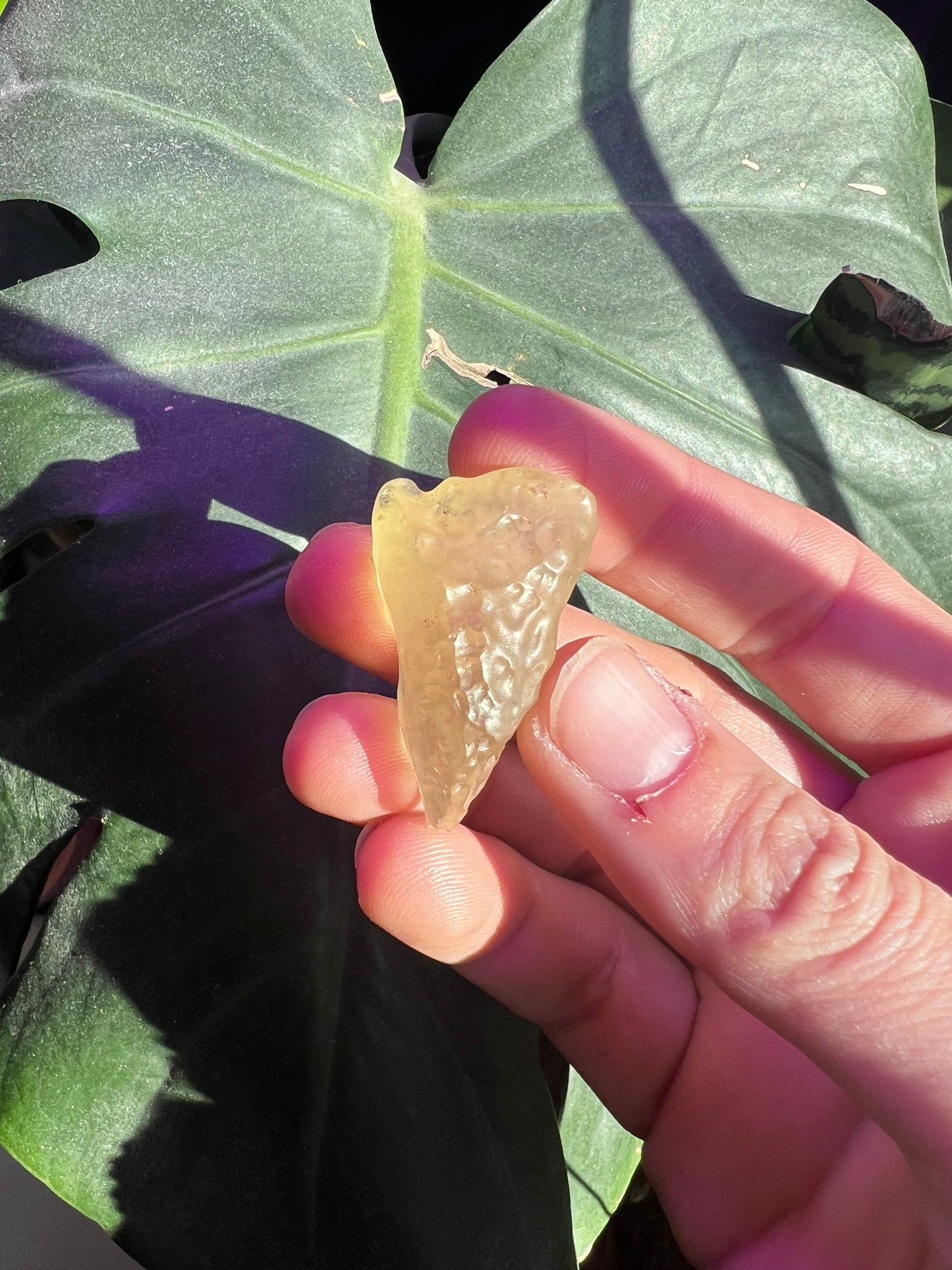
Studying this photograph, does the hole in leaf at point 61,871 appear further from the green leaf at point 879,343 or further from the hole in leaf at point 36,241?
the green leaf at point 879,343

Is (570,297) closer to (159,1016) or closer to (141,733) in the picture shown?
(141,733)

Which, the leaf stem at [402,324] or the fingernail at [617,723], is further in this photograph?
the leaf stem at [402,324]

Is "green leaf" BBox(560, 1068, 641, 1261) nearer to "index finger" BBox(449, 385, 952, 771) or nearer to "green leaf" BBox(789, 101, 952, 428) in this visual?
"index finger" BBox(449, 385, 952, 771)

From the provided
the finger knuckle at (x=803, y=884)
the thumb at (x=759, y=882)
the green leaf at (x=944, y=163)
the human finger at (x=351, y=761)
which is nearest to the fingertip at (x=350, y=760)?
the human finger at (x=351, y=761)

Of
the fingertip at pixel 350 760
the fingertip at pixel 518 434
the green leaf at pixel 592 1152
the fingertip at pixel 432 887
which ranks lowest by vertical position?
the green leaf at pixel 592 1152

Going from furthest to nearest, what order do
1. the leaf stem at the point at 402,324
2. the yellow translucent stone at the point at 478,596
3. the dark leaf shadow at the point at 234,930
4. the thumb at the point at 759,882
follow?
the leaf stem at the point at 402,324 < the dark leaf shadow at the point at 234,930 < the yellow translucent stone at the point at 478,596 < the thumb at the point at 759,882

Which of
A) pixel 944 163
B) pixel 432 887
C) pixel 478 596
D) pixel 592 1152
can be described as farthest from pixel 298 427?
pixel 944 163

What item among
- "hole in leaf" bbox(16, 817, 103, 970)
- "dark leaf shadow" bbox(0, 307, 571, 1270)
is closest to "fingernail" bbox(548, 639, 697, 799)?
"dark leaf shadow" bbox(0, 307, 571, 1270)

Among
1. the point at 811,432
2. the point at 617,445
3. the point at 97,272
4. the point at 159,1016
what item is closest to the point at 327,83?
the point at 97,272
